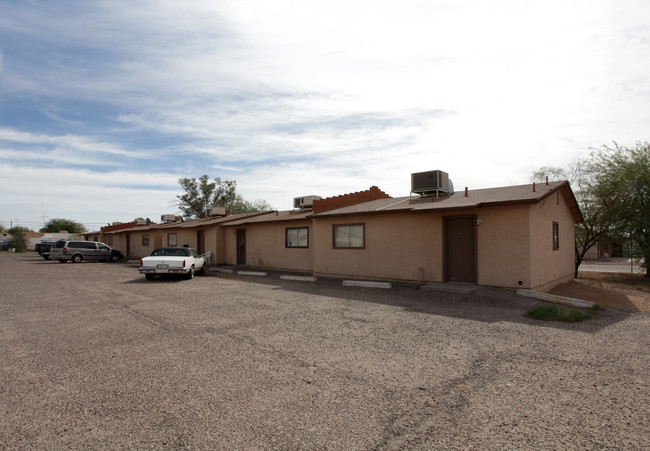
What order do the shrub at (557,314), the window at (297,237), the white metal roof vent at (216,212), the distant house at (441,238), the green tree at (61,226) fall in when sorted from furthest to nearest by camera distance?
the green tree at (61,226)
the white metal roof vent at (216,212)
the window at (297,237)
the distant house at (441,238)
the shrub at (557,314)

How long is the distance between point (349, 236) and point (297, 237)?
3950mm

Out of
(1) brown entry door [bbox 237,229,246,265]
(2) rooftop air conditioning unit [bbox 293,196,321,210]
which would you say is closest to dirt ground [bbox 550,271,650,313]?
(2) rooftop air conditioning unit [bbox 293,196,321,210]

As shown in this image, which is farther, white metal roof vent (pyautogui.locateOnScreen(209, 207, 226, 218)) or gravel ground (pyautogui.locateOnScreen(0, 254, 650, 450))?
white metal roof vent (pyautogui.locateOnScreen(209, 207, 226, 218))

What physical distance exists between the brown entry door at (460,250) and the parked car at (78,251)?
1062 inches

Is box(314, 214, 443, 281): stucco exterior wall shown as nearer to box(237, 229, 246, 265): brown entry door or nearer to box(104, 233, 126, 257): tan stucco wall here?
box(237, 229, 246, 265): brown entry door

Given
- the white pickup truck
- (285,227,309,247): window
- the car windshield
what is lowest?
the white pickup truck

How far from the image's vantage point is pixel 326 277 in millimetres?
15727

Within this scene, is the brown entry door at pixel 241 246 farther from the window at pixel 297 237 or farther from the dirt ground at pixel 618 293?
the dirt ground at pixel 618 293

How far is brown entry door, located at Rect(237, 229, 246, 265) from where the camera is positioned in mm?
22000

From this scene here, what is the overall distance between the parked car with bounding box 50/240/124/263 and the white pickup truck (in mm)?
15070

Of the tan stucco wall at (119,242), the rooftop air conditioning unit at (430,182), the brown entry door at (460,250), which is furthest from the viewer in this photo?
the tan stucco wall at (119,242)

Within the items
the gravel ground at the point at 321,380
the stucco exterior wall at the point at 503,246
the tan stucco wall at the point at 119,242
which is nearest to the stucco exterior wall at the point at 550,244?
the stucco exterior wall at the point at 503,246

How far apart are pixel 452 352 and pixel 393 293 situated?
593 cm

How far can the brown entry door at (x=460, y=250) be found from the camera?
11.7 metres
